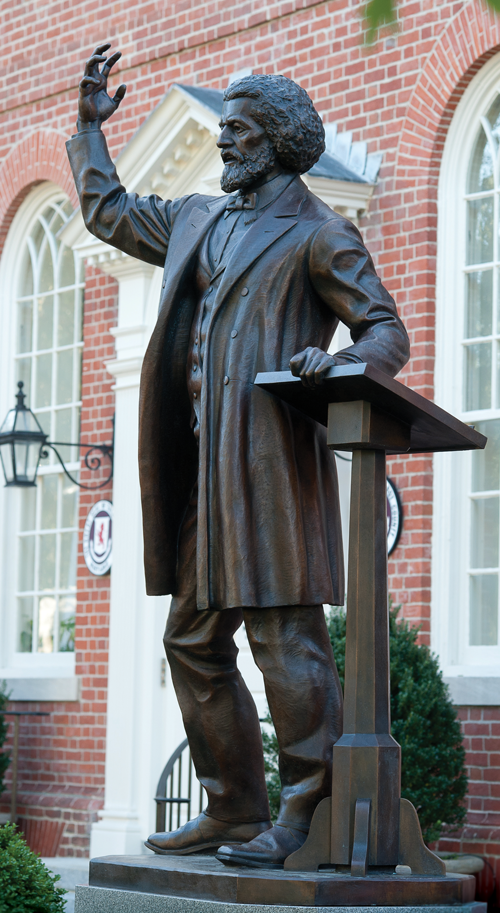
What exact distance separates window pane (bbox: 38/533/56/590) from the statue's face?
8.00m

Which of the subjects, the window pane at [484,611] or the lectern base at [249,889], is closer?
the lectern base at [249,889]

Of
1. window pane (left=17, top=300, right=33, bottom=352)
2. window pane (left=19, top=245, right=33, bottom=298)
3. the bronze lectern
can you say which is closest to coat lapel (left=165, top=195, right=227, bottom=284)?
the bronze lectern

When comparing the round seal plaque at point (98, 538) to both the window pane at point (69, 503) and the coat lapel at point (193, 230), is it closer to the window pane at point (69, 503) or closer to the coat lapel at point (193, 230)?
the window pane at point (69, 503)

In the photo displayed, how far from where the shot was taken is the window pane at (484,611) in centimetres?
824

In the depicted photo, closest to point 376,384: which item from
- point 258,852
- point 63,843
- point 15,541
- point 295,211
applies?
Answer: point 295,211

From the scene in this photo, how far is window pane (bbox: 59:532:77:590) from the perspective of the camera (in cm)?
1131

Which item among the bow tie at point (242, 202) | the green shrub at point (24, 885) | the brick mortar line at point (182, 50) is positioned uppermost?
the brick mortar line at point (182, 50)

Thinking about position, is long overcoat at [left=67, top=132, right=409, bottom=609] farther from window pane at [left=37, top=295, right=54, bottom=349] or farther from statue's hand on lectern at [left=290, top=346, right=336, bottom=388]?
window pane at [left=37, top=295, right=54, bottom=349]

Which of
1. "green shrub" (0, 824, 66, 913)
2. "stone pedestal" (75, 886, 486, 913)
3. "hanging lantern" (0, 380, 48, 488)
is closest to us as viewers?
"stone pedestal" (75, 886, 486, 913)

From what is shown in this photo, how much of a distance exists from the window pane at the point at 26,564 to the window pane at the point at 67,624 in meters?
→ 0.53

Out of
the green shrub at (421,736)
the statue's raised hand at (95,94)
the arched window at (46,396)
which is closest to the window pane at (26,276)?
the arched window at (46,396)

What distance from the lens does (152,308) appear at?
1010cm

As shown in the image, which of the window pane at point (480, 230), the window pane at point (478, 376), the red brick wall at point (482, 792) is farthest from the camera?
the window pane at point (480, 230)

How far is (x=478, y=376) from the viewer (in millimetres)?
8492
